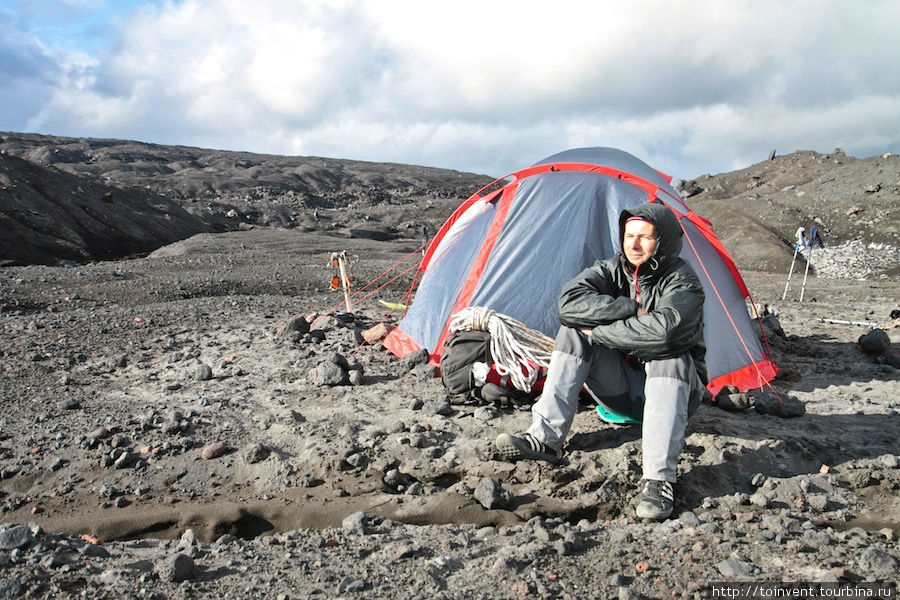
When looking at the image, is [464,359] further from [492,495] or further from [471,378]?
[492,495]

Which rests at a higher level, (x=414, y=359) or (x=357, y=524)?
(x=414, y=359)

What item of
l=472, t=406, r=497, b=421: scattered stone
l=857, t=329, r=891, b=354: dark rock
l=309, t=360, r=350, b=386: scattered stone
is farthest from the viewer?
l=857, t=329, r=891, b=354: dark rock

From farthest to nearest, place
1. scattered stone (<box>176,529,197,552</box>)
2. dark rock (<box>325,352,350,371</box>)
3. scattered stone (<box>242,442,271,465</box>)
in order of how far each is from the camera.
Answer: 1. dark rock (<box>325,352,350,371</box>)
2. scattered stone (<box>242,442,271,465</box>)
3. scattered stone (<box>176,529,197,552</box>)

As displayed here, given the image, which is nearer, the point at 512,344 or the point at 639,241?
the point at 639,241

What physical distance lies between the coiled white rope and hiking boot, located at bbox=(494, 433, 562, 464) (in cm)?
98

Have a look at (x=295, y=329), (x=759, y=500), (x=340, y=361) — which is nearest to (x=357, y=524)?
(x=759, y=500)

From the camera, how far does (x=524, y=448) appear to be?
3711mm

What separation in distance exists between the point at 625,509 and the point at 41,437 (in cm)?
388

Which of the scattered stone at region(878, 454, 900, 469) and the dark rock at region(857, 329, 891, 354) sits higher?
the dark rock at region(857, 329, 891, 354)

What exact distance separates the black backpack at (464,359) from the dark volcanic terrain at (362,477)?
0.13 m

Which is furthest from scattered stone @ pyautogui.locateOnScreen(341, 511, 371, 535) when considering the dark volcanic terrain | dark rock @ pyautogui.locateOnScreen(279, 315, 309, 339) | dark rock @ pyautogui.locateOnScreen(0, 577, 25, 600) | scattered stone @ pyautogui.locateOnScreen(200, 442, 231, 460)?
dark rock @ pyautogui.locateOnScreen(279, 315, 309, 339)

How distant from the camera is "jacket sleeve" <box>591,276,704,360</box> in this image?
3.38m

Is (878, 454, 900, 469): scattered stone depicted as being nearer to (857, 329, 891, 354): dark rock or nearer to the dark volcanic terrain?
the dark volcanic terrain

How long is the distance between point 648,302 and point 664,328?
0.41 meters
